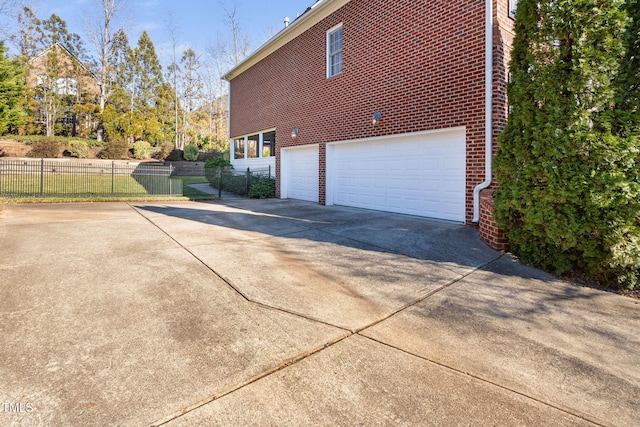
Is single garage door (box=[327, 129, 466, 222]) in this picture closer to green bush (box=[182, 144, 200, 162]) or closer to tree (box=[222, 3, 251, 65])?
green bush (box=[182, 144, 200, 162])

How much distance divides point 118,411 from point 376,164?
8.08m

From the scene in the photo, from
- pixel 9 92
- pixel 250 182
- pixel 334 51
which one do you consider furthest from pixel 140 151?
pixel 334 51

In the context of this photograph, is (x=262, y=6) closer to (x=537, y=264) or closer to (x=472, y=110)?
(x=472, y=110)

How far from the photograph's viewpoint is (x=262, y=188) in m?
13.3

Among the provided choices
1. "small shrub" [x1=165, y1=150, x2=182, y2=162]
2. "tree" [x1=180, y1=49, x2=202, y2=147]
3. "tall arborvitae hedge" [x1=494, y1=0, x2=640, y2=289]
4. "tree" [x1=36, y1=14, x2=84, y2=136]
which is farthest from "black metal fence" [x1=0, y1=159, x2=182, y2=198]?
"tree" [x1=180, y1=49, x2=202, y2=147]

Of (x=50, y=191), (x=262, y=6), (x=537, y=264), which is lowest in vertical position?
(x=537, y=264)

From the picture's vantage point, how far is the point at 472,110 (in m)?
6.62

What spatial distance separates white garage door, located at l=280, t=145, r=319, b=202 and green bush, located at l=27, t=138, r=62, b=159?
15.5 m

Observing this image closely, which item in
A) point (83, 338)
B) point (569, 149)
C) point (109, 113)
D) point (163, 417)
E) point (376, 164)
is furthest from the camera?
point (109, 113)

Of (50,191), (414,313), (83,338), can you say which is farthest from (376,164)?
(50,191)

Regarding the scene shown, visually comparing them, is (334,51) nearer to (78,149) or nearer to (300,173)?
(300,173)

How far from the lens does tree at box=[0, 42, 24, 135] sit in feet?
56.5

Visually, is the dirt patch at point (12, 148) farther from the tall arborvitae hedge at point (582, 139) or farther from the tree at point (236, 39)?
the tall arborvitae hedge at point (582, 139)

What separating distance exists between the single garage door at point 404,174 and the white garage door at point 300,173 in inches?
42.2
